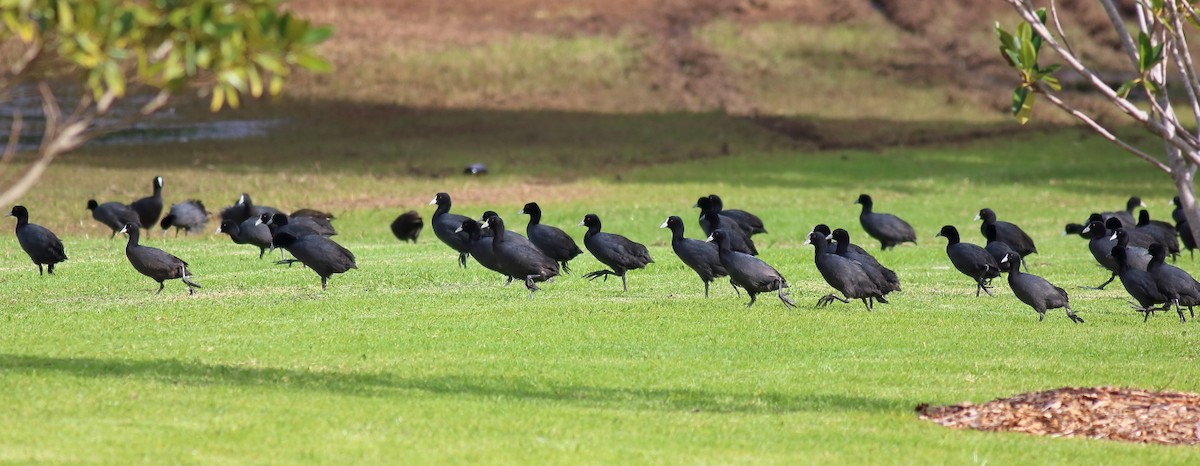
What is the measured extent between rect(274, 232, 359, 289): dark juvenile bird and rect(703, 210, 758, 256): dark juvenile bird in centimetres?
570

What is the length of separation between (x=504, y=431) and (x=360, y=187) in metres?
26.4

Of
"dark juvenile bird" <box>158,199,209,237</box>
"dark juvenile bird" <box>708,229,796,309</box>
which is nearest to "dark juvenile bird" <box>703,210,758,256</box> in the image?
"dark juvenile bird" <box>708,229,796,309</box>

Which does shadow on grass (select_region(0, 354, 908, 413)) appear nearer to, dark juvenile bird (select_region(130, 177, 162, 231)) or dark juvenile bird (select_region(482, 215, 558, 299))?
dark juvenile bird (select_region(482, 215, 558, 299))

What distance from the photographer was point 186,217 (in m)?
28.1

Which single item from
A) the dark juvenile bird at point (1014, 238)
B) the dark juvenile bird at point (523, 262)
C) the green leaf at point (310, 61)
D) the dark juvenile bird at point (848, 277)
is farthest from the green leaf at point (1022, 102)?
the dark juvenile bird at point (1014, 238)

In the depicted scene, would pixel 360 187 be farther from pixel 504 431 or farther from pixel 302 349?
pixel 504 431

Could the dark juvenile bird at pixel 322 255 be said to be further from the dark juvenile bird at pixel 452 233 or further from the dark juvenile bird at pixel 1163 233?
the dark juvenile bird at pixel 1163 233

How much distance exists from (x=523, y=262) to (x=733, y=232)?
195 inches

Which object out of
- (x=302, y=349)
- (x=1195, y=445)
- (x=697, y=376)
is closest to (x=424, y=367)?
(x=302, y=349)

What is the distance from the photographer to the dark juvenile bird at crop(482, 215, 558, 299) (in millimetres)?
18859

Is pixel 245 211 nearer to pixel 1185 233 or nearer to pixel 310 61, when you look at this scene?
pixel 1185 233

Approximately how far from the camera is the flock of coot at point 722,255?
17.7 meters

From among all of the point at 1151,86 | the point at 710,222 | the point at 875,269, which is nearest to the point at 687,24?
the point at 710,222

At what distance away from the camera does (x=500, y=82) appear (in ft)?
179
